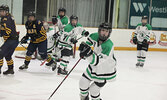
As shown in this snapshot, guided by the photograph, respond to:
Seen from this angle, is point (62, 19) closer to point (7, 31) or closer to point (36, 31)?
point (36, 31)

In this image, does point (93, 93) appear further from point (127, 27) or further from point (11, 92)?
point (127, 27)

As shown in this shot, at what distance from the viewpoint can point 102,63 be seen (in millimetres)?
2840

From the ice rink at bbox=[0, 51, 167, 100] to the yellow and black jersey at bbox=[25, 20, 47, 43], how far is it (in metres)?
0.59

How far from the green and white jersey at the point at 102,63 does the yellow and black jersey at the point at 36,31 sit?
2.05 m

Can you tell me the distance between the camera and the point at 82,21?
31.0 feet

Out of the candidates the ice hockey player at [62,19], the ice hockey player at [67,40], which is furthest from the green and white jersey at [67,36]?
the ice hockey player at [62,19]

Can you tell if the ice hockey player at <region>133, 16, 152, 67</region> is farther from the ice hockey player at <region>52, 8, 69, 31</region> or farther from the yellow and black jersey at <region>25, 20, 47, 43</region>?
the yellow and black jersey at <region>25, 20, 47, 43</region>

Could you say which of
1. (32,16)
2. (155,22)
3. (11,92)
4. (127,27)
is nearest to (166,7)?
(155,22)

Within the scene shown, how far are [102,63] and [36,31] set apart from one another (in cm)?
230

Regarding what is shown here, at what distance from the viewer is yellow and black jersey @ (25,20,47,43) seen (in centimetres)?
483

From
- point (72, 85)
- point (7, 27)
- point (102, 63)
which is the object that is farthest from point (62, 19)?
point (102, 63)

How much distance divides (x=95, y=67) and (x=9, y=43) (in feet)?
6.42

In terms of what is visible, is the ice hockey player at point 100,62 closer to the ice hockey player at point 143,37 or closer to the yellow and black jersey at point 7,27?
the yellow and black jersey at point 7,27

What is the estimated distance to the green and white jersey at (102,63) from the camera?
2.79 metres
